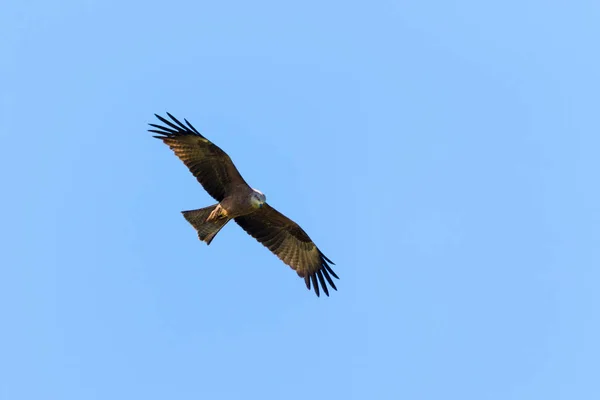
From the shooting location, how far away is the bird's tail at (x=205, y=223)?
47.3 ft

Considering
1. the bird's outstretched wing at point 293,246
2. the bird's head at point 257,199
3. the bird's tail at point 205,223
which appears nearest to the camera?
the bird's head at point 257,199

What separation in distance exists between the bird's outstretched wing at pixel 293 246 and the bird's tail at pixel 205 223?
0.76 meters

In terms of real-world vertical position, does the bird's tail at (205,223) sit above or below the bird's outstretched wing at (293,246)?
below

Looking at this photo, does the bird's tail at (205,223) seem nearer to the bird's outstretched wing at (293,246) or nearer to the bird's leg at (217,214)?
the bird's leg at (217,214)

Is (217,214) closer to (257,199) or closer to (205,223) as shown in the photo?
(205,223)

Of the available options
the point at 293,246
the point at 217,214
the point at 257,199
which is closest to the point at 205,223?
the point at 217,214

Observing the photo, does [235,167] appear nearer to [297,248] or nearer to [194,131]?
[194,131]

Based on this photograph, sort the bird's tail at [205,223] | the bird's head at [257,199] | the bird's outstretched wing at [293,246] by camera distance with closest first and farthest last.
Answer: the bird's head at [257,199], the bird's tail at [205,223], the bird's outstretched wing at [293,246]

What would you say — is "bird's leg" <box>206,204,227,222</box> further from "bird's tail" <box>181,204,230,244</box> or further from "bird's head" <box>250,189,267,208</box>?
"bird's head" <box>250,189,267,208</box>

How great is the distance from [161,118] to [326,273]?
11.9ft

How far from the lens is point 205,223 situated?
14.5 m

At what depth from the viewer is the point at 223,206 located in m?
14.2

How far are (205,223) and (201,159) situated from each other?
0.96m

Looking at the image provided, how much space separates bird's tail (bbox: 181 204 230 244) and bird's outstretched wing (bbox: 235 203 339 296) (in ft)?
2.50
